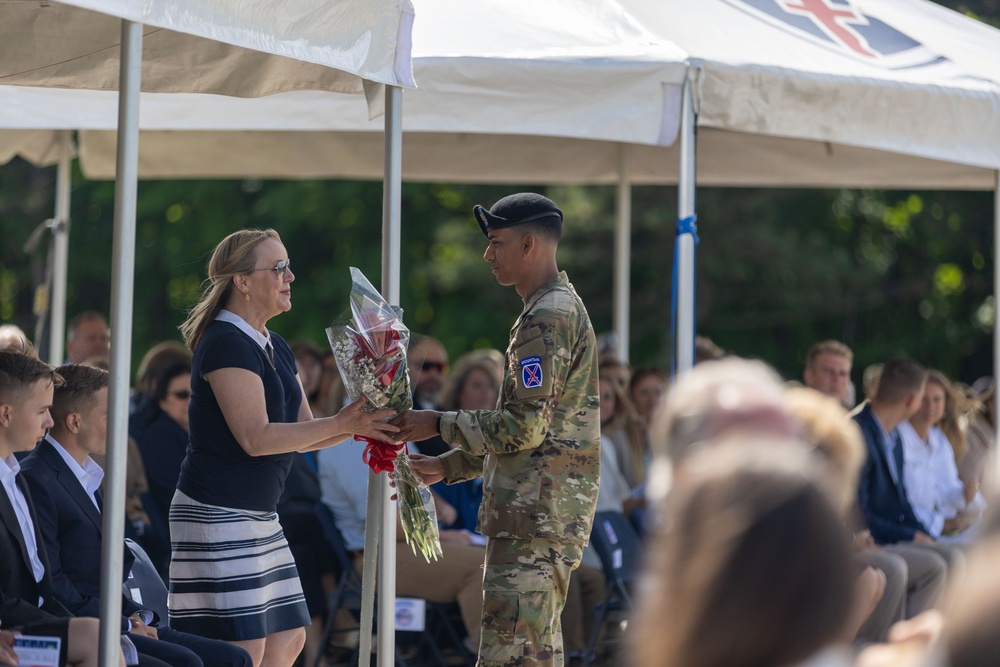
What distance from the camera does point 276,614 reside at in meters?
4.28

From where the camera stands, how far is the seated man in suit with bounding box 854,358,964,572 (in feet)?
24.2

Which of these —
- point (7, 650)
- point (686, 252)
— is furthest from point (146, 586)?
point (686, 252)

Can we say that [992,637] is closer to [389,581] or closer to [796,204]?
[389,581]

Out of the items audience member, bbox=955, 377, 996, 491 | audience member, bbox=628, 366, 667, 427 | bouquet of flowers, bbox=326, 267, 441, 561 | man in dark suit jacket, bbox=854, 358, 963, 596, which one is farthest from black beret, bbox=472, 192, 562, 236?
audience member, bbox=955, 377, 996, 491

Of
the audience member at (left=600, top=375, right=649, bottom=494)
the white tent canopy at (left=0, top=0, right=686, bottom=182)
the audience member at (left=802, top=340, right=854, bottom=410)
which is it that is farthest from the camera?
the audience member at (left=802, top=340, right=854, bottom=410)

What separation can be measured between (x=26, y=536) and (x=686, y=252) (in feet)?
9.38

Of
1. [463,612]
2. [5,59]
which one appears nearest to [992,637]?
[5,59]

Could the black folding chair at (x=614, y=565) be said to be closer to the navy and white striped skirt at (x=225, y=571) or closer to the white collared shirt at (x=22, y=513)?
the navy and white striped skirt at (x=225, y=571)

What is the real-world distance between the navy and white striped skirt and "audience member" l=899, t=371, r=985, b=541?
14.5 feet

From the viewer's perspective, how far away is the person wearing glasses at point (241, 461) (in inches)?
161

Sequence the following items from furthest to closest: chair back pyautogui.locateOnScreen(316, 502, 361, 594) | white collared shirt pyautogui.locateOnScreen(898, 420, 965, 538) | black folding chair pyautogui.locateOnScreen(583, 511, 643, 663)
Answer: white collared shirt pyautogui.locateOnScreen(898, 420, 965, 538) < black folding chair pyautogui.locateOnScreen(583, 511, 643, 663) < chair back pyautogui.locateOnScreen(316, 502, 361, 594)

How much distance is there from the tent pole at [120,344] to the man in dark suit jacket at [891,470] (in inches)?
195

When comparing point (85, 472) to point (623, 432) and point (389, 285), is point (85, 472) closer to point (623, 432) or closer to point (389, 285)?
point (389, 285)

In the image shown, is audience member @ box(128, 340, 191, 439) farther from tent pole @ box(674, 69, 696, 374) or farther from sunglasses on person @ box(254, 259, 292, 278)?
tent pole @ box(674, 69, 696, 374)
